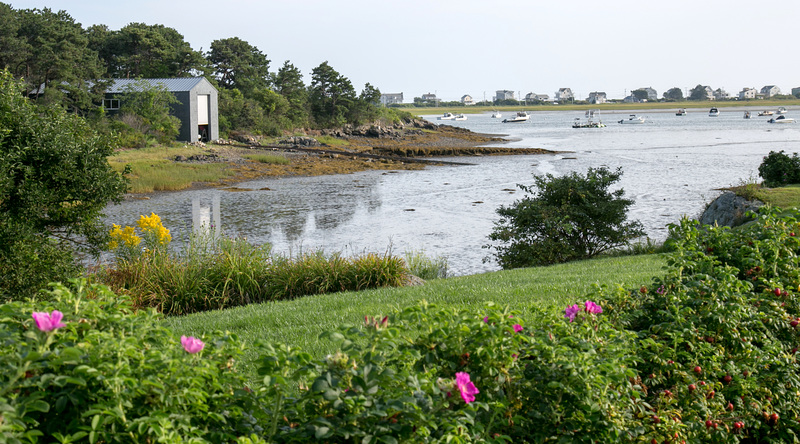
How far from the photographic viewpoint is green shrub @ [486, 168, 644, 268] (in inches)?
487

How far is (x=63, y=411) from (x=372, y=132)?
238 ft

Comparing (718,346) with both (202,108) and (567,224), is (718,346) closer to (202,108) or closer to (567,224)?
(567,224)

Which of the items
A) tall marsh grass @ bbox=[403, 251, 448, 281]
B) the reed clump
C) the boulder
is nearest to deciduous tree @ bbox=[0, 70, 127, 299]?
the reed clump

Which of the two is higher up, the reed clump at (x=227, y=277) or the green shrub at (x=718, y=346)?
the green shrub at (x=718, y=346)

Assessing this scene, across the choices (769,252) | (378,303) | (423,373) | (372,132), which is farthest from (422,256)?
(372,132)

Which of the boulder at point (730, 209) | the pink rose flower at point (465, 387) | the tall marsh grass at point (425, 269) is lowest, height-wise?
the tall marsh grass at point (425, 269)

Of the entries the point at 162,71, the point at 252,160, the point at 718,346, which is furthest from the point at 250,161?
the point at 718,346

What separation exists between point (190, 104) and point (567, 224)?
4089cm

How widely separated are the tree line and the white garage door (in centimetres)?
398

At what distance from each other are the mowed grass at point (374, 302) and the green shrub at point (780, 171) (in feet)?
36.1

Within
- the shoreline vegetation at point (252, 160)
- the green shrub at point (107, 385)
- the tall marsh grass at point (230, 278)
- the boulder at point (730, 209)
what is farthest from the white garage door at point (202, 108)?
the green shrub at point (107, 385)

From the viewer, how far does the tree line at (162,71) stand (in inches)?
1679

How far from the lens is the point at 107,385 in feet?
7.04

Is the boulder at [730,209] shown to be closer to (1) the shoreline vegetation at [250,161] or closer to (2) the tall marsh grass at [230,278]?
(2) the tall marsh grass at [230,278]
